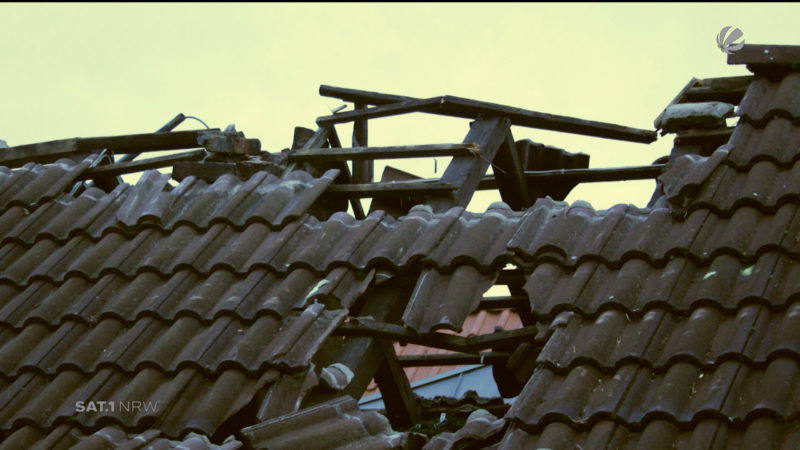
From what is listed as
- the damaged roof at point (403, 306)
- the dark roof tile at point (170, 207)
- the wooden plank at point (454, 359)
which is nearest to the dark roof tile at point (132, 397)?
the damaged roof at point (403, 306)

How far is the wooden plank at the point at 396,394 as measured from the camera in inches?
248

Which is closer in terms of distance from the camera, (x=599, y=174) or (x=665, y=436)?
(x=665, y=436)

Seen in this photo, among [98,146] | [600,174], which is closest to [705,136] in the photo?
[600,174]

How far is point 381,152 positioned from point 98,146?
2.25 meters

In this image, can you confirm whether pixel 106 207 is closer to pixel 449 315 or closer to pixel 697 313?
pixel 449 315

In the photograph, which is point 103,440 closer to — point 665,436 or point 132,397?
point 132,397

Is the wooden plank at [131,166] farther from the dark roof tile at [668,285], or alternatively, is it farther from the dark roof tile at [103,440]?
the dark roof tile at [668,285]

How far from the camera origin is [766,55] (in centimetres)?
614

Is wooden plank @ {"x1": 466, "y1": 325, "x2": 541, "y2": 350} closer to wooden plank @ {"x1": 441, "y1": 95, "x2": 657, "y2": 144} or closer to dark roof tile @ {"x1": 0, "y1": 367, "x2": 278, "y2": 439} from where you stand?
dark roof tile @ {"x1": 0, "y1": 367, "x2": 278, "y2": 439}

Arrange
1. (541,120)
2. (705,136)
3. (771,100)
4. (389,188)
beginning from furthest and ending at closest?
1. (541,120)
2. (389,188)
3. (705,136)
4. (771,100)

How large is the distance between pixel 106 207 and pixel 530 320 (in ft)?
9.22

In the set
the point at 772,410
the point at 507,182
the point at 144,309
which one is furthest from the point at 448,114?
the point at 772,410

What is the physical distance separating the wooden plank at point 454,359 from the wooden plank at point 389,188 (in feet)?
3.36

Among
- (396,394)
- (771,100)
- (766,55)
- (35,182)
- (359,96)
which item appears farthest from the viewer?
(359,96)
